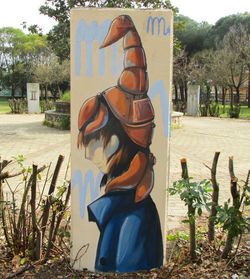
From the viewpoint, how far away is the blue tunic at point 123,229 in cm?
332

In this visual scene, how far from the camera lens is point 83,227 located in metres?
3.34

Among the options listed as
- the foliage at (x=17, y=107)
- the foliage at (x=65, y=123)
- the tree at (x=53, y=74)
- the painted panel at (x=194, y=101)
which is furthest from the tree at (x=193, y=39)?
the foliage at (x=65, y=123)

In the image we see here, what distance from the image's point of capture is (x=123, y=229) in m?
3.35

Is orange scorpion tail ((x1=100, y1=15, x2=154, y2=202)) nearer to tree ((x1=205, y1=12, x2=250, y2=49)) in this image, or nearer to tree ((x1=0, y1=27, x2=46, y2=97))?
tree ((x1=205, y1=12, x2=250, y2=49))

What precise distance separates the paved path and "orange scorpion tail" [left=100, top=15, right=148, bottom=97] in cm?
220

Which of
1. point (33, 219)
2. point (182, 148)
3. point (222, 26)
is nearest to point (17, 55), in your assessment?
point (222, 26)

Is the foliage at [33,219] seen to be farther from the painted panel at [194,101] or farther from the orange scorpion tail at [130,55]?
the painted panel at [194,101]

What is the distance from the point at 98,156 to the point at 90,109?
14.2 inches

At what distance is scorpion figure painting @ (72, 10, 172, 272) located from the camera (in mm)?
3172

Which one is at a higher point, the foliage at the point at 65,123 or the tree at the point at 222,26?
the tree at the point at 222,26

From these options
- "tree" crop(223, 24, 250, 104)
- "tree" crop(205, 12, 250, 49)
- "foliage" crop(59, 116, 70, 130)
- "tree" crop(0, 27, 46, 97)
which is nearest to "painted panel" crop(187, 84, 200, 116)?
"tree" crop(223, 24, 250, 104)

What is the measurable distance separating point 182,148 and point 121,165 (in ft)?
27.8

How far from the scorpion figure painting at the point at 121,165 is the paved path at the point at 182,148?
157 cm

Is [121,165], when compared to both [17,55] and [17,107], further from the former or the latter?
[17,55]
